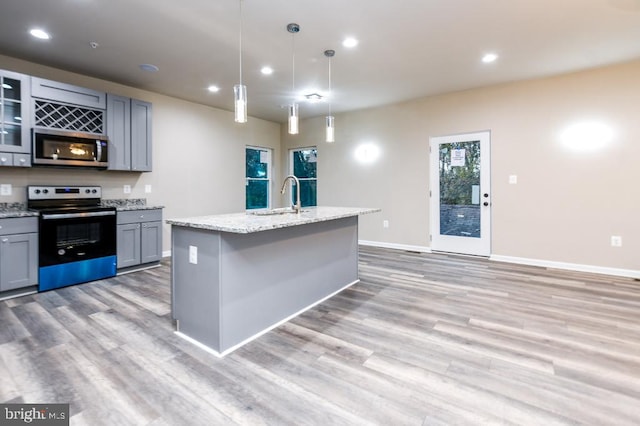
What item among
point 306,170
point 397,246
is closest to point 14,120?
point 306,170

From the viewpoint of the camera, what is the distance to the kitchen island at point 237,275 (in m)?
2.17

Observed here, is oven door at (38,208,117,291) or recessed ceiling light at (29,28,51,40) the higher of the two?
recessed ceiling light at (29,28,51,40)

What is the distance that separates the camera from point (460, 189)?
520 cm

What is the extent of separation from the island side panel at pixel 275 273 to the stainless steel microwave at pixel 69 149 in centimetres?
294

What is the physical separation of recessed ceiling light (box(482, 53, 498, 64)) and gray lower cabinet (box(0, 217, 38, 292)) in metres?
5.37

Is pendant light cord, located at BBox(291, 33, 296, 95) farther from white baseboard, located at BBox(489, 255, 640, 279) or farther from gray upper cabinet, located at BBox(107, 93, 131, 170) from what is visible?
white baseboard, located at BBox(489, 255, 640, 279)

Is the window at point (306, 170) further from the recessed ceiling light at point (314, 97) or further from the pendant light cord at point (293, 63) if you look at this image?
the pendant light cord at point (293, 63)

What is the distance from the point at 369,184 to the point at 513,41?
129 inches

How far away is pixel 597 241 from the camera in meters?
4.18

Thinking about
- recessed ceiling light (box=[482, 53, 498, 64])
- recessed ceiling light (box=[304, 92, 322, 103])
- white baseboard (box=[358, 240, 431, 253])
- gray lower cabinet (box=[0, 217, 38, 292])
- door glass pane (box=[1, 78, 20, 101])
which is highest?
recessed ceiling light (box=[304, 92, 322, 103])

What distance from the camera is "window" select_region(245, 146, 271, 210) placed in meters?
6.81

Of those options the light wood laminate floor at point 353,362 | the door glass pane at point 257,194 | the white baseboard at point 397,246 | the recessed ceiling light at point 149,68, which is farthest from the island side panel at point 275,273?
the door glass pane at point 257,194

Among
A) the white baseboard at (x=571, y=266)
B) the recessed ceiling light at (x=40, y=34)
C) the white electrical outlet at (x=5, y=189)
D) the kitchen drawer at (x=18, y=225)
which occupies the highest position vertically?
the recessed ceiling light at (x=40, y=34)

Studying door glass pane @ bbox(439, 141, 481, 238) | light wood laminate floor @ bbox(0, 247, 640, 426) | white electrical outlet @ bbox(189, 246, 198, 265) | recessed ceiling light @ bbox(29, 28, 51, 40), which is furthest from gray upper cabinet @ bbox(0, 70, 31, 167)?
door glass pane @ bbox(439, 141, 481, 238)
